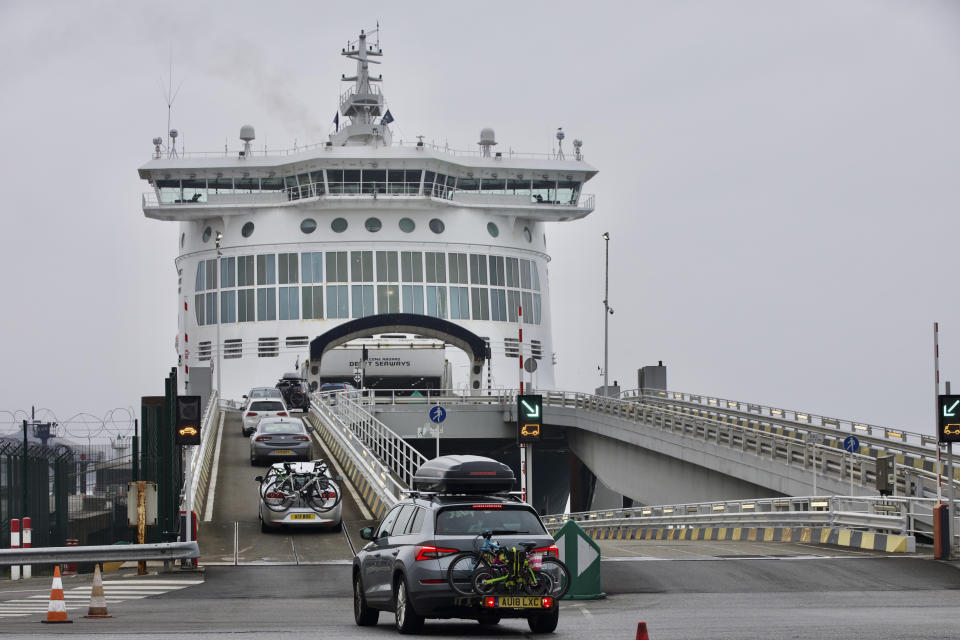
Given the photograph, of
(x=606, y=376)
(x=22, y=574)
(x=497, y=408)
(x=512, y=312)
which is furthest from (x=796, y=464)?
(x=512, y=312)

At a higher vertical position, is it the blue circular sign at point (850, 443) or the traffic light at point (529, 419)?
the traffic light at point (529, 419)

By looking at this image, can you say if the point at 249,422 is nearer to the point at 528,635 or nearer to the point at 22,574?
the point at 22,574

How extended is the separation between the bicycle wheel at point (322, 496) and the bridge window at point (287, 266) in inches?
2046

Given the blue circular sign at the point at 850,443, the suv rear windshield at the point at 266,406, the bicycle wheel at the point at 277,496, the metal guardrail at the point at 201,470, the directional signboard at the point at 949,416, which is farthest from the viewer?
the suv rear windshield at the point at 266,406

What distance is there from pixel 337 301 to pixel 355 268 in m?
2.12

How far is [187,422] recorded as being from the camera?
2273 cm

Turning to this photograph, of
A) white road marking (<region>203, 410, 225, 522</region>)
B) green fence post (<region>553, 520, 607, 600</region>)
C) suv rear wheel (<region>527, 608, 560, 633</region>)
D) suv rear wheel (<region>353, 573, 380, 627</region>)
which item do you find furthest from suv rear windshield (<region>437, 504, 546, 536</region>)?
white road marking (<region>203, 410, 225, 522</region>)

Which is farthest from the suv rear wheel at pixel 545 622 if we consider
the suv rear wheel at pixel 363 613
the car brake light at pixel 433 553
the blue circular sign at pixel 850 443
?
the blue circular sign at pixel 850 443

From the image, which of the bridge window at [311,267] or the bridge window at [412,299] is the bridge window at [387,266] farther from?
the bridge window at [311,267]

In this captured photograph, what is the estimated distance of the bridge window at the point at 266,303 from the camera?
79.0 metres

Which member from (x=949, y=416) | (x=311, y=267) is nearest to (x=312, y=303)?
(x=311, y=267)

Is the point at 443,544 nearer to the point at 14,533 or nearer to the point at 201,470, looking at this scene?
the point at 14,533

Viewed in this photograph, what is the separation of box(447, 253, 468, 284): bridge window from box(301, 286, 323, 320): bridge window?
24.5 feet

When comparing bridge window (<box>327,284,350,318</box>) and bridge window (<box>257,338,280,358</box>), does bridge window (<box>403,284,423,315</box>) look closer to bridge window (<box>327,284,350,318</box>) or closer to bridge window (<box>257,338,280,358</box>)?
bridge window (<box>327,284,350,318</box>)
